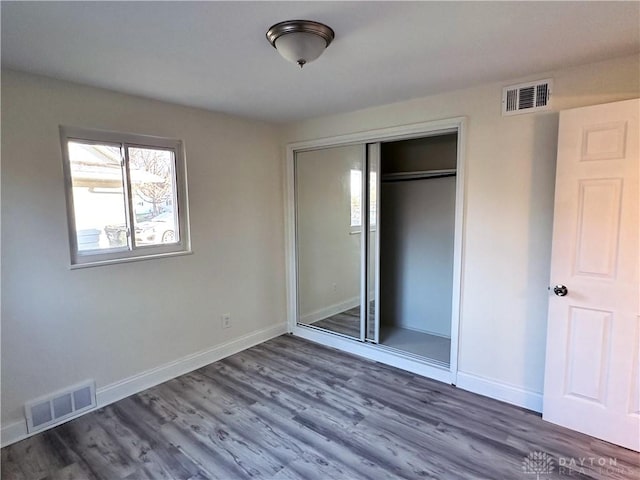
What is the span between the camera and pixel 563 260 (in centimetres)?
229

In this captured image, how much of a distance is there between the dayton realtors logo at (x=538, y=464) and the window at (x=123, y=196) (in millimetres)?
2949

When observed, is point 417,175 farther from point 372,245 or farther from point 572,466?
point 572,466

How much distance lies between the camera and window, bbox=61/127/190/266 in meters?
2.54

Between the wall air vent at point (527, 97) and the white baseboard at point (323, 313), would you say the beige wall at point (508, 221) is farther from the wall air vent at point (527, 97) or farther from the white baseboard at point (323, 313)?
the white baseboard at point (323, 313)

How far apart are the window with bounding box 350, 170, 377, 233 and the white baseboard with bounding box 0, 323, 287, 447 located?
1.57m

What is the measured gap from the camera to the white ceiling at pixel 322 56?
61.9 inches

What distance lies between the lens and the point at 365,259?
3.57 metres

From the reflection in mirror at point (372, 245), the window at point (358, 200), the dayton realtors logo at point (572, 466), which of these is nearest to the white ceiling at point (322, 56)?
the reflection in mirror at point (372, 245)

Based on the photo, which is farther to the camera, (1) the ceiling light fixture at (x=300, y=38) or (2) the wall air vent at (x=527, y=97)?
(2) the wall air vent at (x=527, y=97)

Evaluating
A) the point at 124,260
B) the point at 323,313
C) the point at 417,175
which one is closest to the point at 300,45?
the point at 124,260

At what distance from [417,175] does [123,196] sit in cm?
281

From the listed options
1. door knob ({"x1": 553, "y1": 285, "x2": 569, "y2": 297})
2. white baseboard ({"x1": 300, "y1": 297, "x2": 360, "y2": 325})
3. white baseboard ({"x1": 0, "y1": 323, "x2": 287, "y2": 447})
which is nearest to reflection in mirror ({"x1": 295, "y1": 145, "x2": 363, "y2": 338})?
white baseboard ({"x1": 300, "y1": 297, "x2": 360, "y2": 325})

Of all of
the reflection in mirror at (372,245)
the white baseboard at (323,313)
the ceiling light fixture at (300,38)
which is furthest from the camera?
the white baseboard at (323,313)

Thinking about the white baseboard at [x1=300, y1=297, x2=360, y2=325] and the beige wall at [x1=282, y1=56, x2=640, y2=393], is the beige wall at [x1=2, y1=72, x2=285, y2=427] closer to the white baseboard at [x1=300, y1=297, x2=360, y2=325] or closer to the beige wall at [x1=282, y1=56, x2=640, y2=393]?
the white baseboard at [x1=300, y1=297, x2=360, y2=325]
